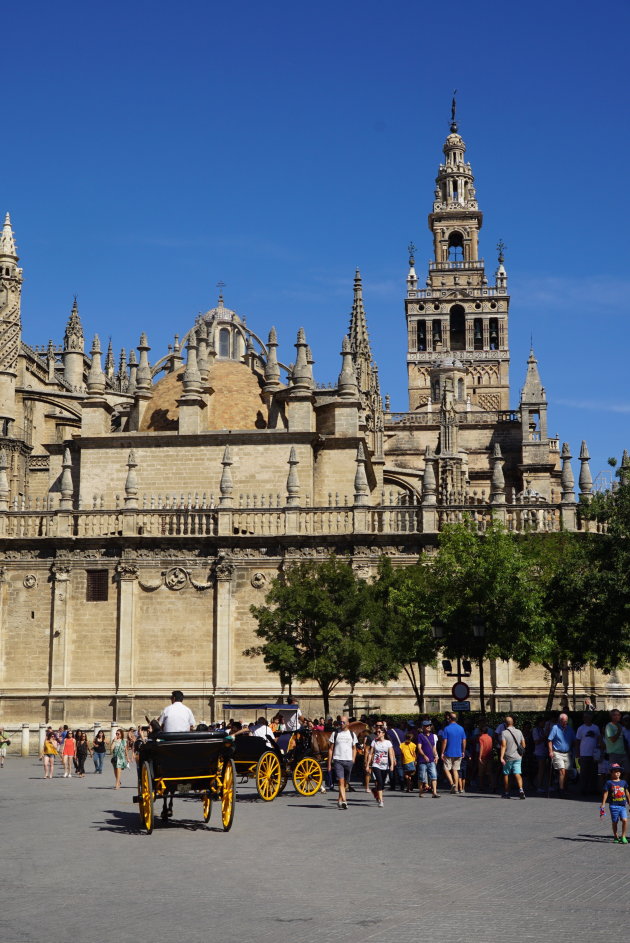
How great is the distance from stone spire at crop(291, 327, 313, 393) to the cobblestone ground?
2521 centimetres

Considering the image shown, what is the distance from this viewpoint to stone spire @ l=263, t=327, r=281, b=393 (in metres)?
45.4

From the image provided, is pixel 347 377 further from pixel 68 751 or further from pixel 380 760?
pixel 380 760

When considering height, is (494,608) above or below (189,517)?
below

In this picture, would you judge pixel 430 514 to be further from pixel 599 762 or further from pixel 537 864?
pixel 537 864

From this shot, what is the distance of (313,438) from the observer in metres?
41.5

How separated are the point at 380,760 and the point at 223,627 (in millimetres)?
18560

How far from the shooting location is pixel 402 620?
1265 inches

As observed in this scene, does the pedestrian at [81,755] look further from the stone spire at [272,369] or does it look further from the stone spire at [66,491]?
the stone spire at [272,369]

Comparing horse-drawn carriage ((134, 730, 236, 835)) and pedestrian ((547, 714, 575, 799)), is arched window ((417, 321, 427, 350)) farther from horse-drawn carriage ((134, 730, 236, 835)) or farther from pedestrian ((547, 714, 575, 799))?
horse-drawn carriage ((134, 730, 236, 835))

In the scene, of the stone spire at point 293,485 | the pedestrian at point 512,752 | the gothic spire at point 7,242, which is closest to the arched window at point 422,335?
the gothic spire at point 7,242

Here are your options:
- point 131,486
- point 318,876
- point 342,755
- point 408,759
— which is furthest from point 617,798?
point 131,486

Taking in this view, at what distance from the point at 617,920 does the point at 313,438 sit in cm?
3250

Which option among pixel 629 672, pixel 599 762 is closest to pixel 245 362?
pixel 629 672

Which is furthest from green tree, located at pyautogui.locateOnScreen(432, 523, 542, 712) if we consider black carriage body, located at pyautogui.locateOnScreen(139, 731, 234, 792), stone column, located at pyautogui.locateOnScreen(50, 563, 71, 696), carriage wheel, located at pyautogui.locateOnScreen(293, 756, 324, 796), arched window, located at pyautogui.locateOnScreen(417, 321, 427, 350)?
arched window, located at pyautogui.locateOnScreen(417, 321, 427, 350)
